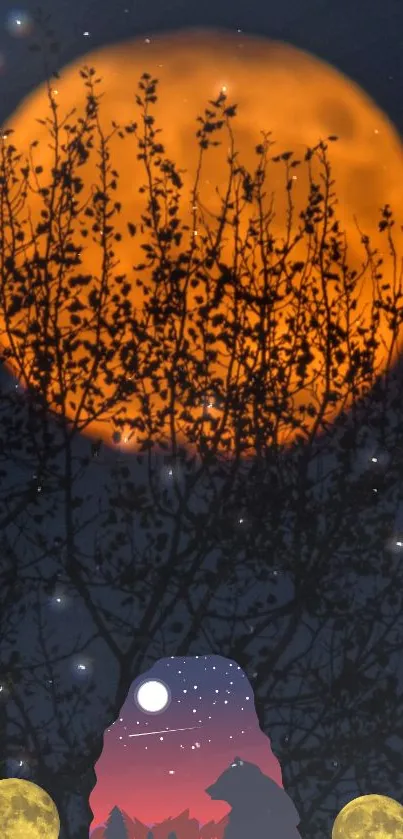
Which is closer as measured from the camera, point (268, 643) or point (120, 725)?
point (120, 725)

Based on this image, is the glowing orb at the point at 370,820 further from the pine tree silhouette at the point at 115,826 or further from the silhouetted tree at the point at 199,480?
the pine tree silhouette at the point at 115,826

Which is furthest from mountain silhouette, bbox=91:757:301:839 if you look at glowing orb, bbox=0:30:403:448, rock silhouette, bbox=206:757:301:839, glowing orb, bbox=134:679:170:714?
glowing orb, bbox=0:30:403:448

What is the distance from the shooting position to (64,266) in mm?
1827

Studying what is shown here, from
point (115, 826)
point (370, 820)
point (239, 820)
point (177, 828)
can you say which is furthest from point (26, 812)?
point (370, 820)

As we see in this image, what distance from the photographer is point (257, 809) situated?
1.53 m

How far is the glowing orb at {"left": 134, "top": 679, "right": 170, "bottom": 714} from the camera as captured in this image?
1600 mm

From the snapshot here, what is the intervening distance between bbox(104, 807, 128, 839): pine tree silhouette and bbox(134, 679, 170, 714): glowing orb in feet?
0.56

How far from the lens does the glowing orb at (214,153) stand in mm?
1816

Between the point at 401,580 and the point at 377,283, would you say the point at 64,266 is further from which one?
the point at 401,580

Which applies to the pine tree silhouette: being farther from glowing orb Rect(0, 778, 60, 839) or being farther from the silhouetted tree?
the silhouetted tree

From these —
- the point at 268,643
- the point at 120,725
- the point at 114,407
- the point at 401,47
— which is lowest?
the point at 120,725

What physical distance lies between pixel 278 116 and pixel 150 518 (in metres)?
0.85

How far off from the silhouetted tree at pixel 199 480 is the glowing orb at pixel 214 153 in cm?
1

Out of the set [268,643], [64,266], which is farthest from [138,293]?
[268,643]
